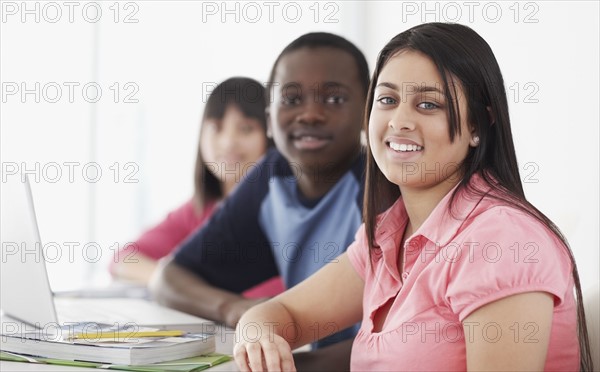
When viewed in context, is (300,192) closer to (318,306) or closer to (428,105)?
(318,306)

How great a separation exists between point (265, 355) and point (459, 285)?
304 mm

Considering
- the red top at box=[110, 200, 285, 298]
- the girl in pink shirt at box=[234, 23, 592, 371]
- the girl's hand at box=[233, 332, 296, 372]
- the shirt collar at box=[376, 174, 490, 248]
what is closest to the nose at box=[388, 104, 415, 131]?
the girl in pink shirt at box=[234, 23, 592, 371]

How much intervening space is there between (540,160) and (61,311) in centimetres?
116

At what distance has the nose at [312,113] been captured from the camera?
1.67 metres

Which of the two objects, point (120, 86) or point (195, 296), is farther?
point (120, 86)

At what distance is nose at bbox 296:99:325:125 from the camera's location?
167 centimetres

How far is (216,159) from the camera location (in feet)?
8.65

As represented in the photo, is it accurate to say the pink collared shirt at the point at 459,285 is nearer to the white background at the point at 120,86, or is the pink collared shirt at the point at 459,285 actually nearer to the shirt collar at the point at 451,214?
the shirt collar at the point at 451,214

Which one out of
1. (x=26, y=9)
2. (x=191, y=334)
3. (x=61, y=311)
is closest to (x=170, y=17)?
(x=26, y=9)

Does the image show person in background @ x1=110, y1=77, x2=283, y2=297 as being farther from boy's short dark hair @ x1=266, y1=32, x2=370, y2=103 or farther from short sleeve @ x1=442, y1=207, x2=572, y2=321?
short sleeve @ x1=442, y1=207, x2=572, y2=321

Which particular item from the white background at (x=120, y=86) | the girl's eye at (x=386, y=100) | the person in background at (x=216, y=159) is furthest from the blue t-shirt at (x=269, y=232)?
the white background at (x=120, y=86)

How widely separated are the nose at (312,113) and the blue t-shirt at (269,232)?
136mm

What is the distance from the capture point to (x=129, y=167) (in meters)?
3.74

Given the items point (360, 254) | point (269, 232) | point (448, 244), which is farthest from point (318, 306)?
point (269, 232)
